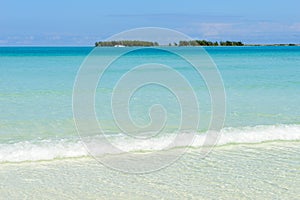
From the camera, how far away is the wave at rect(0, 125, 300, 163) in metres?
6.92

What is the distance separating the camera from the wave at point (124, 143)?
6922mm

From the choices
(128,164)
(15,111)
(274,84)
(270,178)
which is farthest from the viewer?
(274,84)

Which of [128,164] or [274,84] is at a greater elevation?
[128,164]

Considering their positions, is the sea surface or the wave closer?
the sea surface

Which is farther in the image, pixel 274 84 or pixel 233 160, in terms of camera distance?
pixel 274 84

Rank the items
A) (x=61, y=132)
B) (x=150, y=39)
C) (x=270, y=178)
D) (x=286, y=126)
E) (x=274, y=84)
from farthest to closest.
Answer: (x=274, y=84)
(x=286, y=126)
(x=61, y=132)
(x=150, y=39)
(x=270, y=178)

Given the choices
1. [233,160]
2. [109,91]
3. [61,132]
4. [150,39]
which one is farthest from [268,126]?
[109,91]

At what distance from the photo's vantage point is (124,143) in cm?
764

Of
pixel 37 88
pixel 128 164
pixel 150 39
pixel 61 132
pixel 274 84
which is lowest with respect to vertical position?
pixel 274 84

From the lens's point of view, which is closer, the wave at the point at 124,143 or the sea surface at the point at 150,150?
the sea surface at the point at 150,150

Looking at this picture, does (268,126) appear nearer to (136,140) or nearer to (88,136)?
(136,140)

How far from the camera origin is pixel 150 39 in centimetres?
705

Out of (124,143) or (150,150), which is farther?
(124,143)

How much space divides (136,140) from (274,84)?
12.0 m
